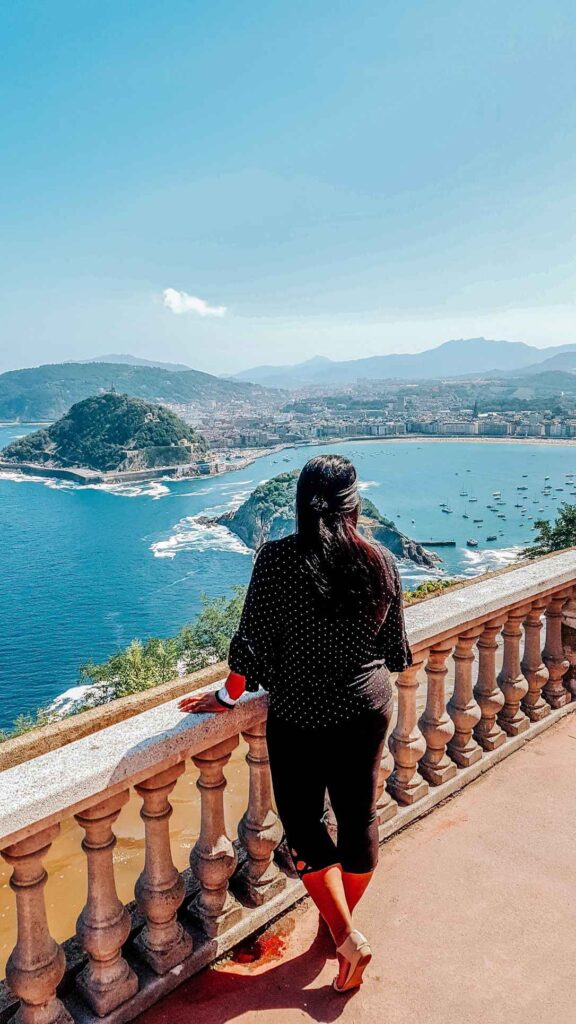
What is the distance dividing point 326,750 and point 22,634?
46.3 metres

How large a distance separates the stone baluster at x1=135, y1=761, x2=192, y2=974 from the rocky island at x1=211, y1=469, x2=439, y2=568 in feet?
184

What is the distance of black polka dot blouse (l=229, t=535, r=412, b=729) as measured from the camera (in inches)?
60.6

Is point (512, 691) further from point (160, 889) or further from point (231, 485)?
point (231, 485)

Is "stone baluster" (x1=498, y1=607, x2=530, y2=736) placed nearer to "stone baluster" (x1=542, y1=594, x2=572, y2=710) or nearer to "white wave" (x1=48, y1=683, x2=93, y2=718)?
"stone baluster" (x1=542, y1=594, x2=572, y2=710)

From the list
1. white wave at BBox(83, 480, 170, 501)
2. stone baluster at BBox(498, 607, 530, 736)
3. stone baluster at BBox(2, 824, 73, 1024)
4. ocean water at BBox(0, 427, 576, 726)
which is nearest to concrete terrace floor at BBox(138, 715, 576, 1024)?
stone baluster at BBox(2, 824, 73, 1024)

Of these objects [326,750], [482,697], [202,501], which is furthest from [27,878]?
[202,501]

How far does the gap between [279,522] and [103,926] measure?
210 feet

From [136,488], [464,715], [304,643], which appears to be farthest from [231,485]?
[304,643]

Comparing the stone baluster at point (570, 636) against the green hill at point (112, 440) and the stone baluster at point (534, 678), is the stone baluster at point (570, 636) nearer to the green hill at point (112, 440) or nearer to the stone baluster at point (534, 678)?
the stone baluster at point (534, 678)

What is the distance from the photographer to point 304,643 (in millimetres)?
1549

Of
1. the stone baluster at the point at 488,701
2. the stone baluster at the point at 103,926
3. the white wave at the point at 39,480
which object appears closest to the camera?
the stone baluster at the point at 103,926

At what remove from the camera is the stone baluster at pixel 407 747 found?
2451mm

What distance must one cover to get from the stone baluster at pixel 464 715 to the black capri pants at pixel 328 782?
1.09 m

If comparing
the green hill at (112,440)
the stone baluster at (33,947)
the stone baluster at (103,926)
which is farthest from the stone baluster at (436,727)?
the green hill at (112,440)
